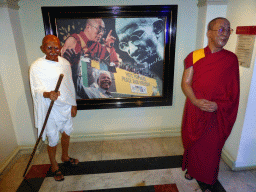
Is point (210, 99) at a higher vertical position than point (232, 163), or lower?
higher

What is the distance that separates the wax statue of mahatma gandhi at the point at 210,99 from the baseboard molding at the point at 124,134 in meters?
1.00

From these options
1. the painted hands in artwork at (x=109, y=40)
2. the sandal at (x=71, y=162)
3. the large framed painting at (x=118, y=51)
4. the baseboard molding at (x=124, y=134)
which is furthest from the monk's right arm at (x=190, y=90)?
the sandal at (x=71, y=162)

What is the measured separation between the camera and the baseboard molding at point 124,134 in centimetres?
297

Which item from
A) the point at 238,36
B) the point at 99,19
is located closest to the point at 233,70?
the point at 238,36

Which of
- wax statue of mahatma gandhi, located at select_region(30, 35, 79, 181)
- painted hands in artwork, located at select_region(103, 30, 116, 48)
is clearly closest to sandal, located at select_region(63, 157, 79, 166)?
wax statue of mahatma gandhi, located at select_region(30, 35, 79, 181)

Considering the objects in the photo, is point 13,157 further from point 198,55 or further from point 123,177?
point 198,55

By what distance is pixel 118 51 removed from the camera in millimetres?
2582

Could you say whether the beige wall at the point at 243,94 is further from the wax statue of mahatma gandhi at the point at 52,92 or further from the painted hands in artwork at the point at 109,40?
the wax statue of mahatma gandhi at the point at 52,92

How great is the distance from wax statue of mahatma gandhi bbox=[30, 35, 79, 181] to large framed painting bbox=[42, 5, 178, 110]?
1.61 ft

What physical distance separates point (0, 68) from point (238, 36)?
9.56 feet

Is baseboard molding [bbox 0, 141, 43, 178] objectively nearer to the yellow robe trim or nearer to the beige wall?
the yellow robe trim

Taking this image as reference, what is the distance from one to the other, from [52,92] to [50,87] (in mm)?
120

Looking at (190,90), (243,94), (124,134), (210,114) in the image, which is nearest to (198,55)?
(190,90)

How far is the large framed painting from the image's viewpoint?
2.42 metres
